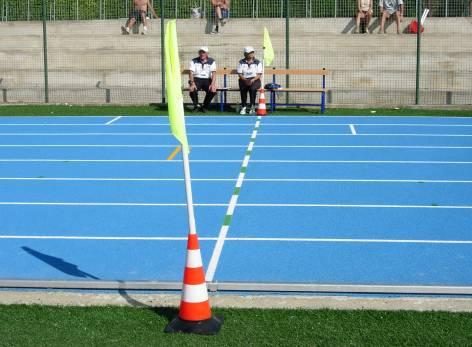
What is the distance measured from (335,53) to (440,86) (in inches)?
133

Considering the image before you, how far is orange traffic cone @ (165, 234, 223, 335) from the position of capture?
237 inches

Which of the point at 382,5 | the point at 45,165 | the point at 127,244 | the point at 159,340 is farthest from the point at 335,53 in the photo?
the point at 159,340

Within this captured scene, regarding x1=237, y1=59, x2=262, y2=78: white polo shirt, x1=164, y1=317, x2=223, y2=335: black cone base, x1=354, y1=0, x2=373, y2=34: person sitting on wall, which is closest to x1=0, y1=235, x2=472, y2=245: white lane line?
x1=164, y1=317, x2=223, y2=335: black cone base

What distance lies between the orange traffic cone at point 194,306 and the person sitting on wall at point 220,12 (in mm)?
22098

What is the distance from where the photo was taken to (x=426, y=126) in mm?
18828

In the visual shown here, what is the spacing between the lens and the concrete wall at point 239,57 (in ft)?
81.1

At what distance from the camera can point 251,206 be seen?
417 inches

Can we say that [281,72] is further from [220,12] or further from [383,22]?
[220,12]

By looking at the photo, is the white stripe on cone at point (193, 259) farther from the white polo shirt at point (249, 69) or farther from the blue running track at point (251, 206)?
the white polo shirt at point (249, 69)

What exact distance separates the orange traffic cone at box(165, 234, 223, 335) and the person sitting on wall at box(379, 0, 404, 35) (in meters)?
21.6

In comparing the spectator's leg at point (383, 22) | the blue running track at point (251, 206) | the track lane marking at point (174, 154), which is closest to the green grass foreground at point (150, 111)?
the blue running track at point (251, 206)

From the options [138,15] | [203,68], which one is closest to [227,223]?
[203,68]

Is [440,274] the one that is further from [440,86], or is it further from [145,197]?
[440,86]

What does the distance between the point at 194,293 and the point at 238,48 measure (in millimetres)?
21198
